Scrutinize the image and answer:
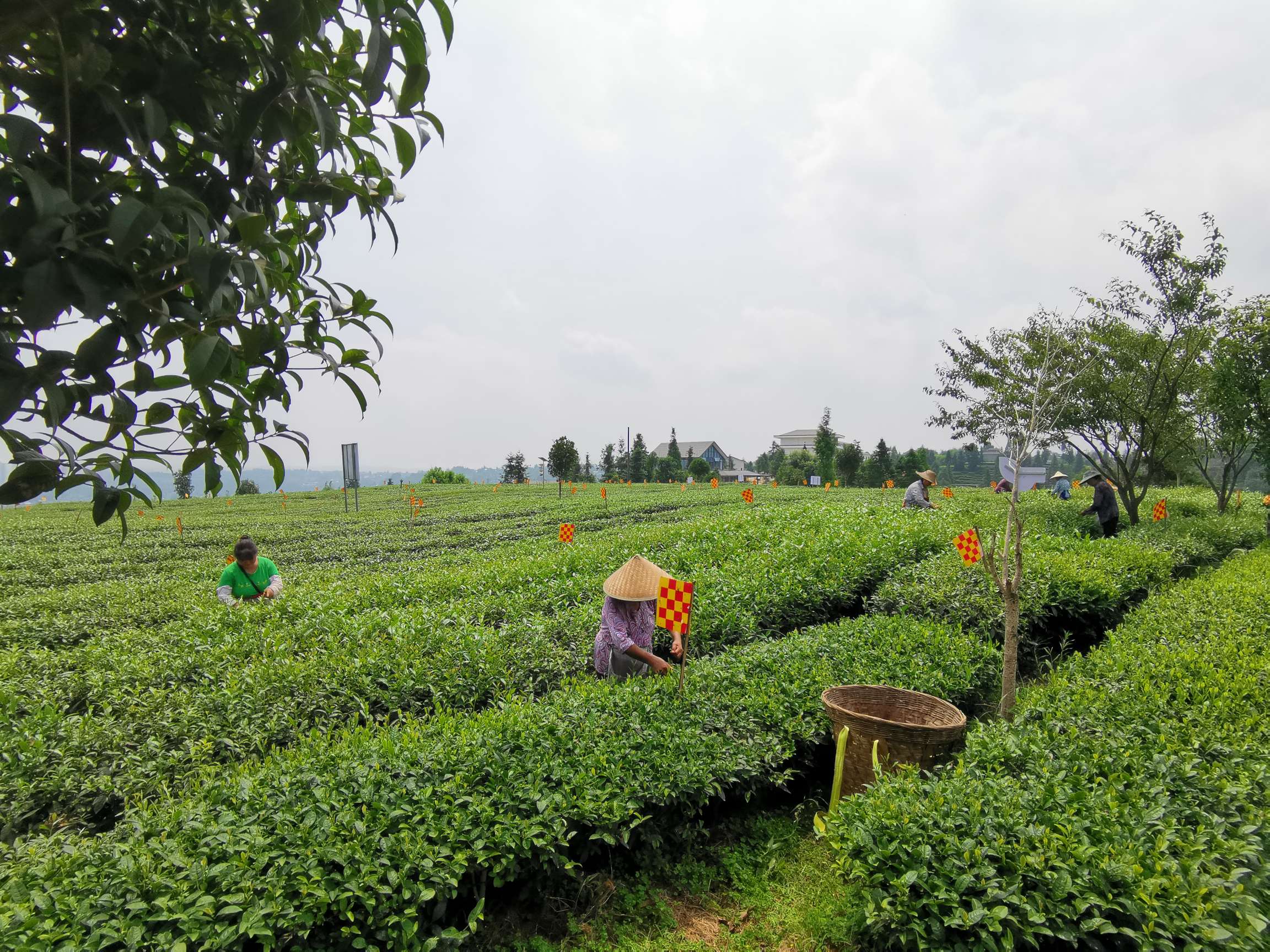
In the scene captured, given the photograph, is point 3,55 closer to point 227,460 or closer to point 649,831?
point 227,460

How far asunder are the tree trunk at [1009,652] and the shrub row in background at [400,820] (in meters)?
1.11

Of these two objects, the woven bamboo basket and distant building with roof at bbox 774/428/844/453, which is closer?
the woven bamboo basket

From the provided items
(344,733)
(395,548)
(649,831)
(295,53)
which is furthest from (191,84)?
(395,548)

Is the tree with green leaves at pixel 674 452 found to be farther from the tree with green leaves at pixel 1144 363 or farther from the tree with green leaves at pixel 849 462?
the tree with green leaves at pixel 1144 363

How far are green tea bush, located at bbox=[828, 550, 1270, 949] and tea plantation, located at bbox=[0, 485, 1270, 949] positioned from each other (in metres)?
0.01

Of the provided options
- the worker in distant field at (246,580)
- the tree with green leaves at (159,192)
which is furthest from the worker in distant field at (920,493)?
the tree with green leaves at (159,192)

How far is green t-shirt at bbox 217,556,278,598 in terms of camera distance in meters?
6.83

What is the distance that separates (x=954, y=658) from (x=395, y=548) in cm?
1338

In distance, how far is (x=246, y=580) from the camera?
22.6 feet

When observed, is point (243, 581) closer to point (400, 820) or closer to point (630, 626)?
point (630, 626)

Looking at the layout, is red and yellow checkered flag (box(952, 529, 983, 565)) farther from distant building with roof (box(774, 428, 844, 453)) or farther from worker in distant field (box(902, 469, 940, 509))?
distant building with roof (box(774, 428, 844, 453))

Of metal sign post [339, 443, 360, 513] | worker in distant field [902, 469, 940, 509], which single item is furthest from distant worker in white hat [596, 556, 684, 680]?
metal sign post [339, 443, 360, 513]

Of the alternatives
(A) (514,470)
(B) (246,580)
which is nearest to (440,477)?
(A) (514,470)

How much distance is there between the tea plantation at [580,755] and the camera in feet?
7.56
